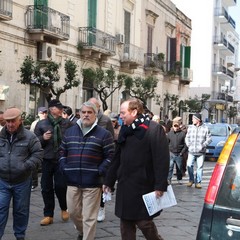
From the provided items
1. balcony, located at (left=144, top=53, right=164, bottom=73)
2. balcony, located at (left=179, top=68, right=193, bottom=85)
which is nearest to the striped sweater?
balcony, located at (left=144, top=53, right=164, bottom=73)

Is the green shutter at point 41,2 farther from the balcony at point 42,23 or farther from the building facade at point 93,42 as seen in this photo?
the balcony at point 42,23

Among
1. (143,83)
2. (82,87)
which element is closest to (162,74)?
(143,83)

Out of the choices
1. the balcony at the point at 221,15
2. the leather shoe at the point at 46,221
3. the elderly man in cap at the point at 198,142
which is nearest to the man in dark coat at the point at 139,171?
the leather shoe at the point at 46,221

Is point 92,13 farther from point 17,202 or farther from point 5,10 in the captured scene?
point 17,202

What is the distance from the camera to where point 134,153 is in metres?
4.74

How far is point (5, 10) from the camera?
53.9 feet

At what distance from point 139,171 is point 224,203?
1506mm

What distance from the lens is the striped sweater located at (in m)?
5.57

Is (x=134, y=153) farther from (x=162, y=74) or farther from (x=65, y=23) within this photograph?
(x=162, y=74)

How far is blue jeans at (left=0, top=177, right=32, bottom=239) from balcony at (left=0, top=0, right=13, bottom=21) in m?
11.5

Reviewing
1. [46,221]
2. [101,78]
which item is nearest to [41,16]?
[101,78]

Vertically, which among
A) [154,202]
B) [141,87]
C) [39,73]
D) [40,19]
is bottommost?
[154,202]

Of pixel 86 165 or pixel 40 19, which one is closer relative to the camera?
pixel 86 165

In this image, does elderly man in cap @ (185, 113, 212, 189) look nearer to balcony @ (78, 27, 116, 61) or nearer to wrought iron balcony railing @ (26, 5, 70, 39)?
wrought iron balcony railing @ (26, 5, 70, 39)
